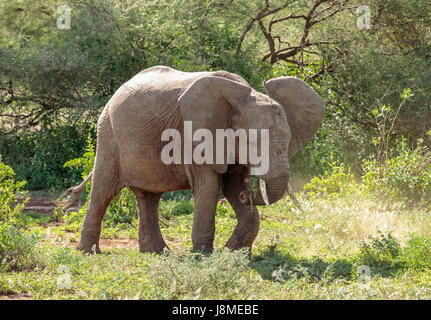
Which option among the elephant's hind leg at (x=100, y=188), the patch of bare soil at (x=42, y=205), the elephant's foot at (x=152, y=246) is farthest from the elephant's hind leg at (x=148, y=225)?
the patch of bare soil at (x=42, y=205)

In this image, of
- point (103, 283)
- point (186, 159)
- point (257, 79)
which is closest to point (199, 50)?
point (257, 79)

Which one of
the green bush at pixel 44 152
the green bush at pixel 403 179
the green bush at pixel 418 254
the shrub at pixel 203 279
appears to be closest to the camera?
the shrub at pixel 203 279

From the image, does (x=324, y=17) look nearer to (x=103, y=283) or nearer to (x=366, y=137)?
(x=366, y=137)

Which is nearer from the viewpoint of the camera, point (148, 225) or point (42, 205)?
point (148, 225)

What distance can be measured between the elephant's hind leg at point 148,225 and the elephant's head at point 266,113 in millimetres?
1525

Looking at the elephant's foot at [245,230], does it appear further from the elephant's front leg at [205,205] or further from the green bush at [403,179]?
the green bush at [403,179]

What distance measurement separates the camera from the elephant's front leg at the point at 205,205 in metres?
7.06

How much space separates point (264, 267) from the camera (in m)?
6.77

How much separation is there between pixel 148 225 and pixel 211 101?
6.77 ft

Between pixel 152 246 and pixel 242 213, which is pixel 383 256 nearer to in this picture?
pixel 242 213

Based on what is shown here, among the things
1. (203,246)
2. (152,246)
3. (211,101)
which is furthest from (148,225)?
(211,101)

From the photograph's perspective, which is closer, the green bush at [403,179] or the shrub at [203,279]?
the shrub at [203,279]

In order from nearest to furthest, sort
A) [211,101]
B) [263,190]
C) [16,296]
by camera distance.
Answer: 1. [16,296]
2. [263,190]
3. [211,101]

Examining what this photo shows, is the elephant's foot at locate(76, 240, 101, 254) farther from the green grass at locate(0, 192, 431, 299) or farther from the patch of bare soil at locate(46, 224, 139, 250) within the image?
the patch of bare soil at locate(46, 224, 139, 250)
